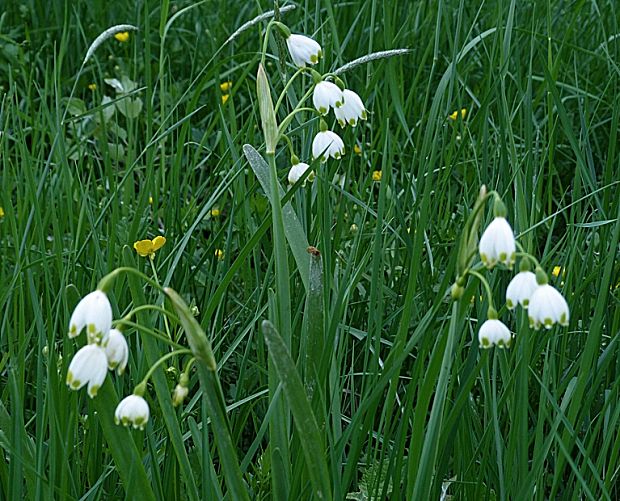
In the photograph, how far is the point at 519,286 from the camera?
3.58ft

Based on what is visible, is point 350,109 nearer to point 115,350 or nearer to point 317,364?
point 317,364

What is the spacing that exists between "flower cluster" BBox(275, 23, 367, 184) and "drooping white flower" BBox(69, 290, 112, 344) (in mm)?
516

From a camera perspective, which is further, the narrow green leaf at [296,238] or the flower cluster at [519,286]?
the narrow green leaf at [296,238]

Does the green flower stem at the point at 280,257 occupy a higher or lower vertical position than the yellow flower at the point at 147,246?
higher

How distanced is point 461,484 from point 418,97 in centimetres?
194

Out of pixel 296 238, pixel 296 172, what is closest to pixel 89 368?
pixel 296 238

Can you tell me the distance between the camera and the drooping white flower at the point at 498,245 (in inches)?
40.5

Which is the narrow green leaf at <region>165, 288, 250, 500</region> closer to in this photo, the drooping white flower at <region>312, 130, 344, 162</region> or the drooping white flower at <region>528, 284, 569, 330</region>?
the drooping white flower at <region>528, 284, 569, 330</region>

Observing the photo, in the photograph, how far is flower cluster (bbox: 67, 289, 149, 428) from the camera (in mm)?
1014

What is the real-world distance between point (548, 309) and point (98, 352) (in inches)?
18.4

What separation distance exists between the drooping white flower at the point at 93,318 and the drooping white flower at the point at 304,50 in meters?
0.61

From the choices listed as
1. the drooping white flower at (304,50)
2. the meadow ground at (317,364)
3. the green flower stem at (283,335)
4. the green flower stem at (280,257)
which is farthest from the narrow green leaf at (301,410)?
the drooping white flower at (304,50)

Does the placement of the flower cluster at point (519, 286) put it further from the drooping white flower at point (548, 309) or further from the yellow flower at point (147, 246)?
the yellow flower at point (147, 246)

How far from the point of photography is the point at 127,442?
51.6 inches
